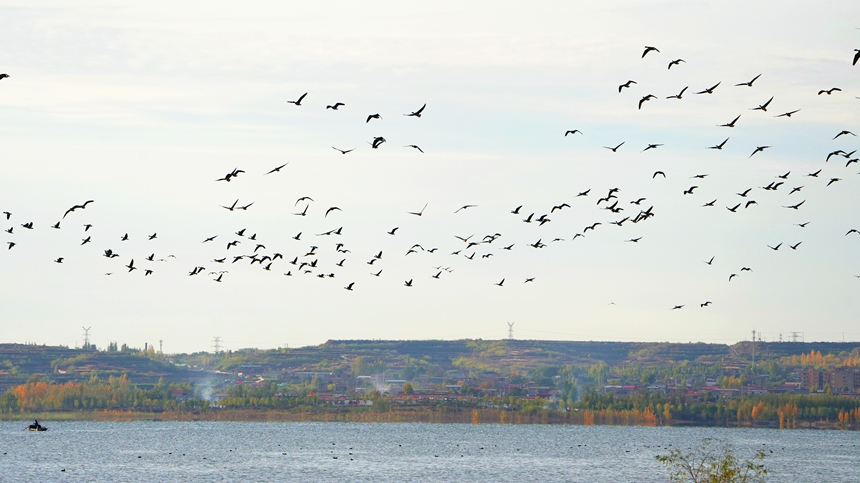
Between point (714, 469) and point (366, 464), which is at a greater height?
point (714, 469)

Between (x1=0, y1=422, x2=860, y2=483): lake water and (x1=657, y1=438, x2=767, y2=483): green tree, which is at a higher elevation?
(x1=657, y1=438, x2=767, y2=483): green tree

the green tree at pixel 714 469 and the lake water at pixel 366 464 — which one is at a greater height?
the green tree at pixel 714 469

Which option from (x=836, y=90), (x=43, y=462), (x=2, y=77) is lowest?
(x=43, y=462)

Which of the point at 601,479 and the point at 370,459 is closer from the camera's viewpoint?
the point at 601,479

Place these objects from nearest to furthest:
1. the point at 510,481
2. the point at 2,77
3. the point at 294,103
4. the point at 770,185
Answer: the point at 2,77
the point at 294,103
the point at 770,185
the point at 510,481

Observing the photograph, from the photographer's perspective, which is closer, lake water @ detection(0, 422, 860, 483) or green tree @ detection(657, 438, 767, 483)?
green tree @ detection(657, 438, 767, 483)

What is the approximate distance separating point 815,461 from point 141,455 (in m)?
97.8

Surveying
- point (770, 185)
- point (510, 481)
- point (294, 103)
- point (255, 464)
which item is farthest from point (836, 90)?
point (255, 464)

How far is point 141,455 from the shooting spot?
Result: 585ft

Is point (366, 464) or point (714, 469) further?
point (366, 464)

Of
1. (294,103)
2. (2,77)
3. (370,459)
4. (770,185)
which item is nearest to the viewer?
(2,77)

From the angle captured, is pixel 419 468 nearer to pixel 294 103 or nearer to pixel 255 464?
pixel 255 464

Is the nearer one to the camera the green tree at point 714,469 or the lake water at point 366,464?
the green tree at point 714,469

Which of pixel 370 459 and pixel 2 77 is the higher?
pixel 2 77
